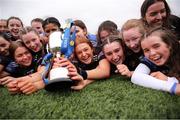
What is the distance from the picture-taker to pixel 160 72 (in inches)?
69.4

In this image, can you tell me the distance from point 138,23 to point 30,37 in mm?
1055

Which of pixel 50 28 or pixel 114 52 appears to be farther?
pixel 50 28

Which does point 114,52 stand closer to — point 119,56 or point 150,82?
point 119,56

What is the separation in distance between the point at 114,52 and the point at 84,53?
259 millimetres

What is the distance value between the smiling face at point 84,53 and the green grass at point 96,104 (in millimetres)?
375

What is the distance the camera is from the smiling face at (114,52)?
2.12 meters

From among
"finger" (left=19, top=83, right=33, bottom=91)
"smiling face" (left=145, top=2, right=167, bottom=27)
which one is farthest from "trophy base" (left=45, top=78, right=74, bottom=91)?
"smiling face" (left=145, top=2, right=167, bottom=27)

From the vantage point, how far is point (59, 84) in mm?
1640

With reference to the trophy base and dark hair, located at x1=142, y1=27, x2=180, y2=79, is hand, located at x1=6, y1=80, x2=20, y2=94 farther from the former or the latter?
dark hair, located at x1=142, y1=27, x2=180, y2=79

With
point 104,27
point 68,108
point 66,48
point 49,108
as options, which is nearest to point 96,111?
point 68,108

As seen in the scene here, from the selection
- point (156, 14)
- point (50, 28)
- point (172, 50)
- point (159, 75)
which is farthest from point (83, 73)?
point (50, 28)

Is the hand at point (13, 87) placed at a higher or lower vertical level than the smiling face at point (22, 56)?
lower

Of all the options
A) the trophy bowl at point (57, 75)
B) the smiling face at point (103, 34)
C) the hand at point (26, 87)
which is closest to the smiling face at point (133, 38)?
the trophy bowl at point (57, 75)

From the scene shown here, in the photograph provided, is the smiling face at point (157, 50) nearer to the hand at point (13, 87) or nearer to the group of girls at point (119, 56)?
the group of girls at point (119, 56)
